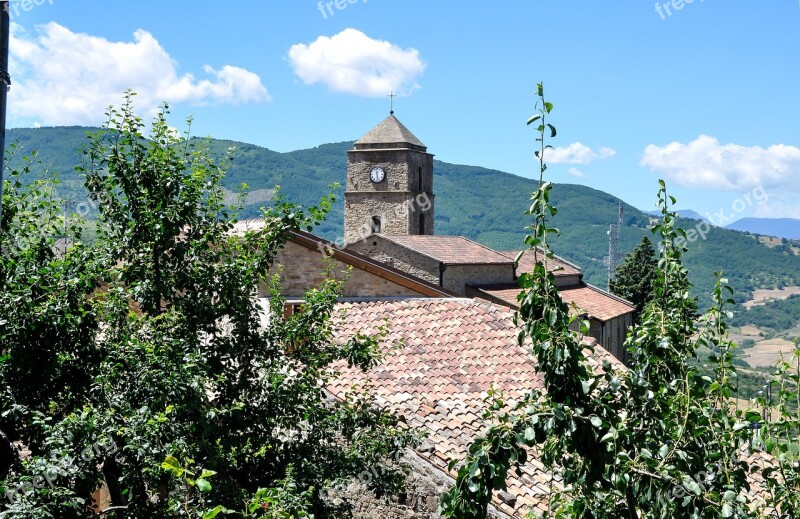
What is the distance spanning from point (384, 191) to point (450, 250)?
14065 mm

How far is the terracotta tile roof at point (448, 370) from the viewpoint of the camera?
12204mm

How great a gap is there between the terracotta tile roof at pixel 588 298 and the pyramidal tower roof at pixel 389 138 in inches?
540

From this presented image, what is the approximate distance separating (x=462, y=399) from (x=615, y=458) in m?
9.63

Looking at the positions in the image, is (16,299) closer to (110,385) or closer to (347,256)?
(110,385)

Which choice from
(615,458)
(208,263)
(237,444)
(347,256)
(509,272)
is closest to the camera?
(615,458)

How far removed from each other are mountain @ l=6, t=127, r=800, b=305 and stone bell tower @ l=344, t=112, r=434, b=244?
55.6 m

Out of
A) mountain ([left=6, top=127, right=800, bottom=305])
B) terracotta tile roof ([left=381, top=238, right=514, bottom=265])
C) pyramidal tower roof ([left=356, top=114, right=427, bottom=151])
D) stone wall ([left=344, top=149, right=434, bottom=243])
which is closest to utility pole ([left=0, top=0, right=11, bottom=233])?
terracotta tile roof ([left=381, top=238, right=514, bottom=265])

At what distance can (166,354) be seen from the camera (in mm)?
7699

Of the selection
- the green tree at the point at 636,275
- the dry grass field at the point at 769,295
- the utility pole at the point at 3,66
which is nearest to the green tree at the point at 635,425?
the utility pole at the point at 3,66

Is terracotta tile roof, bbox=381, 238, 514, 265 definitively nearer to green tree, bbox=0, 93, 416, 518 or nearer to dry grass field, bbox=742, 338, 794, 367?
green tree, bbox=0, 93, 416, 518

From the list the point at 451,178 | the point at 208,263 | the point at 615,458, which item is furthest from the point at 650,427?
the point at 451,178

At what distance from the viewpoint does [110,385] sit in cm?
734

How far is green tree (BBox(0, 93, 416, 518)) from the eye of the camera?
7016mm

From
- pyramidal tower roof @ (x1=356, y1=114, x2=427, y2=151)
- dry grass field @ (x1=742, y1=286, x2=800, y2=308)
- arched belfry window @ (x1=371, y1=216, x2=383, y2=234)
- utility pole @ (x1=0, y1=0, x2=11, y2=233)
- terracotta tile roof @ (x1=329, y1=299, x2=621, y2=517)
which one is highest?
→ pyramidal tower roof @ (x1=356, y1=114, x2=427, y2=151)
